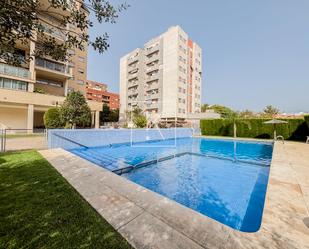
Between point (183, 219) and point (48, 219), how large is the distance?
261 centimetres

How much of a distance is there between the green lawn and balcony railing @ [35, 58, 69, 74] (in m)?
27.1

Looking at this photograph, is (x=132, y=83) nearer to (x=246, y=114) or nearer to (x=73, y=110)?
(x=246, y=114)

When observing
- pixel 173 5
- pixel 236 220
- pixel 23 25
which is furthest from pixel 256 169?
pixel 173 5

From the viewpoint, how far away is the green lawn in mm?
2498

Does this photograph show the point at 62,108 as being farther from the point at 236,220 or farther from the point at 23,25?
the point at 236,220

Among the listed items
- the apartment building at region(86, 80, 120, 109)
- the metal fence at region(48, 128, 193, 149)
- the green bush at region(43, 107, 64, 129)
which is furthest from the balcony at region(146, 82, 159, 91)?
the green bush at region(43, 107, 64, 129)

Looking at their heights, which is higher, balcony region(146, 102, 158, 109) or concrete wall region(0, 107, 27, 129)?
balcony region(146, 102, 158, 109)

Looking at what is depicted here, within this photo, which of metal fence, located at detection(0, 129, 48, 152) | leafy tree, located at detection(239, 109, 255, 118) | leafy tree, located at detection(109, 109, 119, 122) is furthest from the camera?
leafy tree, located at detection(109, 109, 119, 122)

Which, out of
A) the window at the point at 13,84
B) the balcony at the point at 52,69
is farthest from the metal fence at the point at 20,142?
the balcony at the point at 52,69

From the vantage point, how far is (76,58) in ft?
110

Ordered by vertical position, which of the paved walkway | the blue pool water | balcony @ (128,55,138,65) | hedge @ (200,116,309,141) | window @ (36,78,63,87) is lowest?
the blue pool water

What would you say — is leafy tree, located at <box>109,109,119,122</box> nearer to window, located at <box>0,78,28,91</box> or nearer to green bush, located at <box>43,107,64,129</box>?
window, located at <box>0,78,28,91</box>

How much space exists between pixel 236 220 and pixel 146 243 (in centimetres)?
352

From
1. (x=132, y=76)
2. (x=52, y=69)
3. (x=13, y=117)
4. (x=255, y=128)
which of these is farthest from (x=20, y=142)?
(x=132, y=76)
